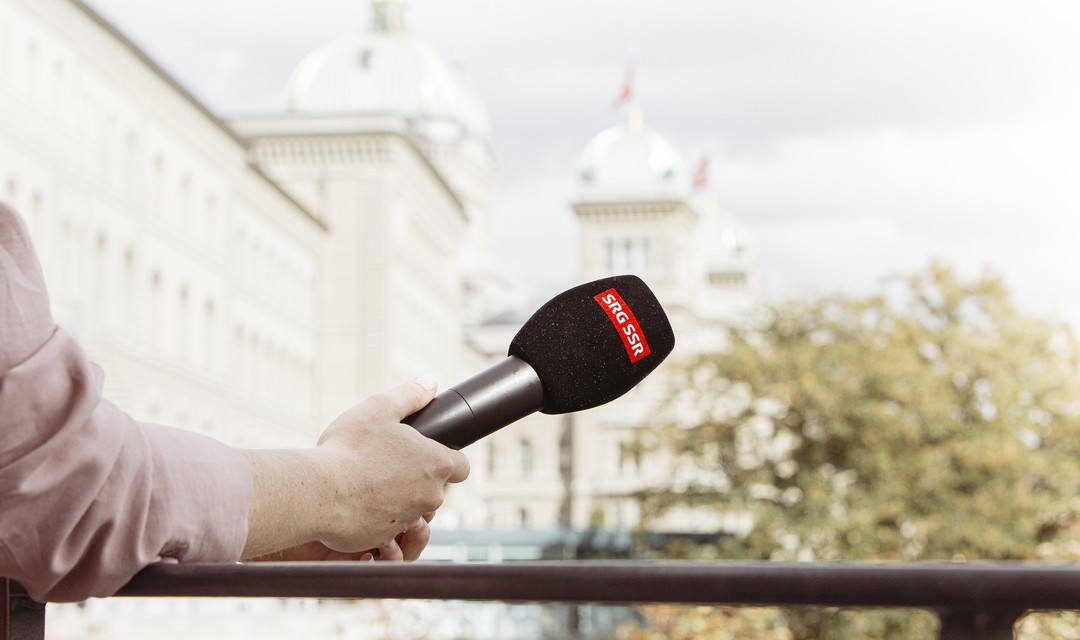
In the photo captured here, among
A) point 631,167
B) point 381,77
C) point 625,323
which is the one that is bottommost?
point 625,323

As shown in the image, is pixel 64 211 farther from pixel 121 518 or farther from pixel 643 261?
pixel 643 261

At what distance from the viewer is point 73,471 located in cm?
150

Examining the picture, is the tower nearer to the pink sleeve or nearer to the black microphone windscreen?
the black microphone windscreen

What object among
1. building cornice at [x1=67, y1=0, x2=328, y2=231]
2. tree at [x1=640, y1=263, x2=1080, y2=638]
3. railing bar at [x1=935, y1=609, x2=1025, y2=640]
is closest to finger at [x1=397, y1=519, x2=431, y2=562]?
railing bar at [x1=935, y1=609, x2=1025, y2=640]

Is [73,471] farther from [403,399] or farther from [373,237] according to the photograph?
[373,237]

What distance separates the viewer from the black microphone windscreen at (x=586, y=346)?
6.59 ft

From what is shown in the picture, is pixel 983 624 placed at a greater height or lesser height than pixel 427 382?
lesser

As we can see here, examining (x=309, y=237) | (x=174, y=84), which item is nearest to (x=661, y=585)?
(x=174, y=84)

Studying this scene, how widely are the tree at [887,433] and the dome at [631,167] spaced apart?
2906 inches

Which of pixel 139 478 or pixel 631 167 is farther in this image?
pixel 631 167

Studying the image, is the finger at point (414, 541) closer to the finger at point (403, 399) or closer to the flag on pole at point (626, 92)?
the finger at point (403, 399)

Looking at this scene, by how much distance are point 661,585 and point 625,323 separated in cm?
61

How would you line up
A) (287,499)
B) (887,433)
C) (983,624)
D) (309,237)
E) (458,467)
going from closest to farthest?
(983,624), (287,499), (458,467), (887,433), (309,237)

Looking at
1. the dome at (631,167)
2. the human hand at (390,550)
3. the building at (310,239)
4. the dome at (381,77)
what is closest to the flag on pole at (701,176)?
the building at (310,239)
